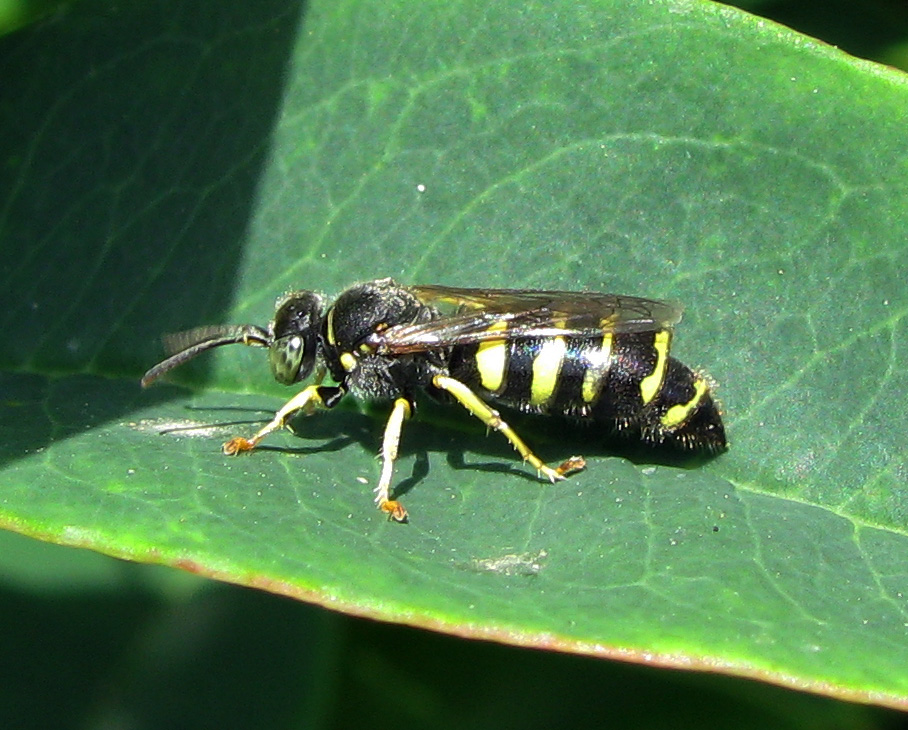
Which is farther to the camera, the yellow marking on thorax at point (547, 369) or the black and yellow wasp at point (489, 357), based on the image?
the yellow marking on thorax at point (547, 369)

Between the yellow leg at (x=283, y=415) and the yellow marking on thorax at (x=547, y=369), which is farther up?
the yellow marking on thorax at (x=547, y=369)

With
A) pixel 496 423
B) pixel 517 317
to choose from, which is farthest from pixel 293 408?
pixel 517 317

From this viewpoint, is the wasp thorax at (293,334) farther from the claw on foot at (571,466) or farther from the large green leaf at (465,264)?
the claw on foot at (571,466)

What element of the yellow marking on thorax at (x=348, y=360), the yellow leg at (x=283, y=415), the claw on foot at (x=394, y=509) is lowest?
the yellow marking on thorax at (x=348, y=360)

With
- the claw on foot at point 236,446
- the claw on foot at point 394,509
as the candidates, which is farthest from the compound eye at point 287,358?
the claw on foot at point 394,509

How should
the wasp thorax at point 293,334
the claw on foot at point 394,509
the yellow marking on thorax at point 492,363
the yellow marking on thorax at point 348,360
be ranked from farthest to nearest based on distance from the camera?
1. the yellow marking on thorax at point 348,360
2. the yellow marking on thorax at point 492,363
3. the wasp thorax at point 293,334
4. the claw on foot at point 394,509

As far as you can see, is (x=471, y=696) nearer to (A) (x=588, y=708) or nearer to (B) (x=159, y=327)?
(A) (x=588, y=708)

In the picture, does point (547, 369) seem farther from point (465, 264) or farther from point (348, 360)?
point (348, 360)

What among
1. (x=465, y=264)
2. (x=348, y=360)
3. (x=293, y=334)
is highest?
(x=465, y=264)
